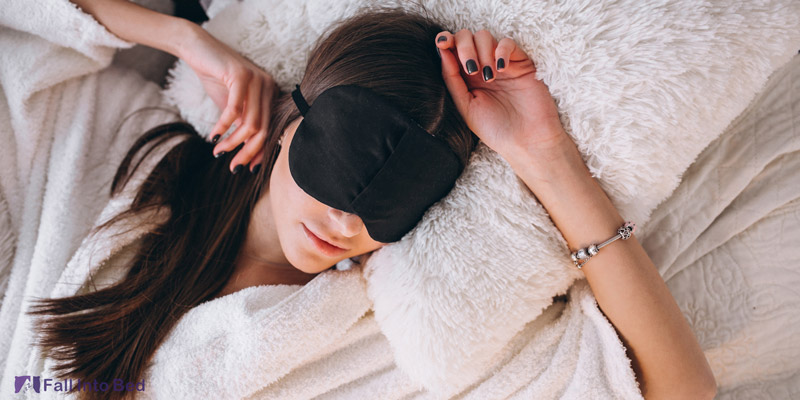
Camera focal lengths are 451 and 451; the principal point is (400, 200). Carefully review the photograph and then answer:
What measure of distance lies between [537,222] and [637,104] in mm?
237

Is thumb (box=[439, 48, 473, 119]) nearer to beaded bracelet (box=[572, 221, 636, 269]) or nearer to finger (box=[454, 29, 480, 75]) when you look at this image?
finger (box=[454, 29, 480, 75])

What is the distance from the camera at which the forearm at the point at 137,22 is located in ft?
3.03

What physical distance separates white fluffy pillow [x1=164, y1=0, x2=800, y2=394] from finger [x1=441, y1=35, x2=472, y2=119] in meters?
0.09

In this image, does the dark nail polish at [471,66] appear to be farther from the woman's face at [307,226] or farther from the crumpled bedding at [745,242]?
the crumpled bedding at [745,242]

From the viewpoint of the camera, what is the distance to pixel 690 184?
2.83 feet

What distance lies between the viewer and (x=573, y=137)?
74 cm

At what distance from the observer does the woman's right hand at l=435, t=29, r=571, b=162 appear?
0.73 meters

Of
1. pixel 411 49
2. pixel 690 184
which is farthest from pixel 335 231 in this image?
pixel 690 184

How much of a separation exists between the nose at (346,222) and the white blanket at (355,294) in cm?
18

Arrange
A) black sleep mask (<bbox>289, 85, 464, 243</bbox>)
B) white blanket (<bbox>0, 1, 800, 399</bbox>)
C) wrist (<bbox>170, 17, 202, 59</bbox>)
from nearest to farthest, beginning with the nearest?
black sleep mask (<bbox>289, 85, 464, 243</bbox>), white blanket (<bbox>0, 1, 800, 399</bbox>), wrist (<bbox>170, 17, 202, 59</bbox>)

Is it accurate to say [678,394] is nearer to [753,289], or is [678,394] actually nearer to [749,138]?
[753,289]

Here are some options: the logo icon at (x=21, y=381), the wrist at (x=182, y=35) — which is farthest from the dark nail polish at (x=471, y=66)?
the logo icon at (x=21, y=381)

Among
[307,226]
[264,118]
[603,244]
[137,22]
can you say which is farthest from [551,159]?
[137,22]

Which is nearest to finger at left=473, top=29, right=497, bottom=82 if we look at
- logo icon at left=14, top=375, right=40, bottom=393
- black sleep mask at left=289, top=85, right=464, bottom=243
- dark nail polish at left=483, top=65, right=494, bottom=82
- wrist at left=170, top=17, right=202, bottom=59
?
dark nail polish at left=483, top=65, right=494, bottom=82
